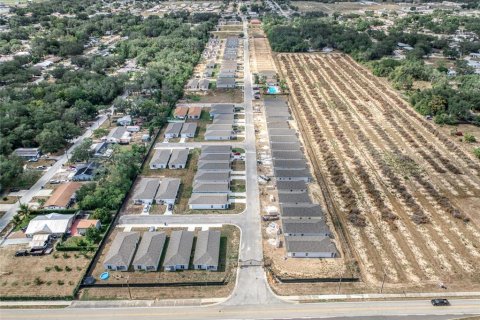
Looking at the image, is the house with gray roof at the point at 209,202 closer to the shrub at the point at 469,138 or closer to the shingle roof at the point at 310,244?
the shingle roof at the point at 310,244

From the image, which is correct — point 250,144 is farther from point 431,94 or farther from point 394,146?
point 431,94

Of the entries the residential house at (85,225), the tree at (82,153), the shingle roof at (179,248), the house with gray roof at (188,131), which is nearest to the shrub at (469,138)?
the house with gray roof at (188,131)

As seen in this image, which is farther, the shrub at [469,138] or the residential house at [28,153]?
the shrub at [469,138]

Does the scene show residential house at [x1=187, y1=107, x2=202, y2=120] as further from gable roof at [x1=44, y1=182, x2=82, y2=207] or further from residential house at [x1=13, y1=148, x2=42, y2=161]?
gable roof at [x1=44, y1=182, x2=82, y2=207]

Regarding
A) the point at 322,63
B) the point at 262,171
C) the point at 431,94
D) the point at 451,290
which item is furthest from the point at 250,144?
the point at 322,63

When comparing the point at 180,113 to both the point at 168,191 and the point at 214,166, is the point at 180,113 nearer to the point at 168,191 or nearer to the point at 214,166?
the point at 214,166

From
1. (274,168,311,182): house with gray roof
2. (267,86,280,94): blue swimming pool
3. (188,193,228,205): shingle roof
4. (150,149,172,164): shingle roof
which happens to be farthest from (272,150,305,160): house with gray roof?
(267,86,280,94): blue swimming pool

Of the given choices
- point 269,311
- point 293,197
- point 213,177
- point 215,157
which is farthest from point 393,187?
point 269,311
